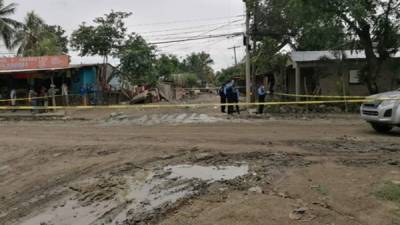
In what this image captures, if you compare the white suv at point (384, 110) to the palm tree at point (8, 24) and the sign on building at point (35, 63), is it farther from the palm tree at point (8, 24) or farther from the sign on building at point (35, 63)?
the palm tree at point (8, 24)

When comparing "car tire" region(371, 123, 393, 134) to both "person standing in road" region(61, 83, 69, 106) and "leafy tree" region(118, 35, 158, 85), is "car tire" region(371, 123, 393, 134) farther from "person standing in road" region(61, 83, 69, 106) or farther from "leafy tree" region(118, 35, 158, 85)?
"leafy tree" region(118, 35, 158, 85)

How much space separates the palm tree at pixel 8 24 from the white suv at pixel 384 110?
4088 cm

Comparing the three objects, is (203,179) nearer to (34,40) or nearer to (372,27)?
(372,27)

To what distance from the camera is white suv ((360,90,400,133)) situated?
13.1 metres

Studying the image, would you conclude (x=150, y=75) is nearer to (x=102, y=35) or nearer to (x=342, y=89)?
(x=102, y=35)

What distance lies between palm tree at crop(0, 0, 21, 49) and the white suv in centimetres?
4088

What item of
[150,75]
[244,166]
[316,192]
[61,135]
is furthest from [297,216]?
[150,75]

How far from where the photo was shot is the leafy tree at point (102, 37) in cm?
3916

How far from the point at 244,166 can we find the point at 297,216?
3249 mm

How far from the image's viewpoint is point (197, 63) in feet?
350

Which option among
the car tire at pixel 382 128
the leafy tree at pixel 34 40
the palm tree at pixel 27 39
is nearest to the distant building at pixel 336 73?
the car tire at pixel 382 128

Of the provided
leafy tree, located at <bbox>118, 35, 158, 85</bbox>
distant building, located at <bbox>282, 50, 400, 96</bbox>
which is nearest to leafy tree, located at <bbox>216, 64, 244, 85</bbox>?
leafy tree, located at <bbox>118, 35, 158, 85</bbox>

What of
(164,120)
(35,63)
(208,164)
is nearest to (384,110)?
(208,164)

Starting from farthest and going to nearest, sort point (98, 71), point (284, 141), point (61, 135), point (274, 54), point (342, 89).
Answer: point (98, 71)
point (274, 54)
point (342, 89)
point (61, 135)
point (284, 141)
